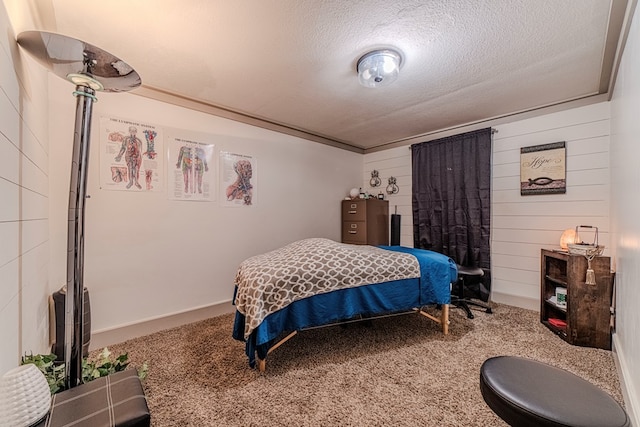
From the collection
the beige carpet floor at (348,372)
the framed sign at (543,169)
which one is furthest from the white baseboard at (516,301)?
the framed sign at (543,169)

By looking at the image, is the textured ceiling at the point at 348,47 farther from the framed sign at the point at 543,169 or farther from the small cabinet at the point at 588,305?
the small cabinet at the point at 588,305

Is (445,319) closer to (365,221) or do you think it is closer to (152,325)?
(365,221)

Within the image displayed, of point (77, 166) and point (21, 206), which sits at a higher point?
point (77, 166)

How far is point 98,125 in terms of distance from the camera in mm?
2256

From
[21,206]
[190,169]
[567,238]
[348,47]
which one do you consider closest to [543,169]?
[567,238]

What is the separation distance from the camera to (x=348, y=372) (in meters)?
1.84

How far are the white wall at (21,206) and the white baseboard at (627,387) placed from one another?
8.89 ft

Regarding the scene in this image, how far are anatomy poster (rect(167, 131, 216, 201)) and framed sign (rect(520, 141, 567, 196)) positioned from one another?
3.46 meters

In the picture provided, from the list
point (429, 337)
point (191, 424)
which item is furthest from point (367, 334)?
point (191, 424)

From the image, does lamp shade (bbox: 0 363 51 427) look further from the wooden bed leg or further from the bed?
the wooden bed leg

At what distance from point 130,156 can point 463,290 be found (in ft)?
12.3

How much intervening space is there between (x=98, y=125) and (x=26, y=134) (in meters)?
0.96

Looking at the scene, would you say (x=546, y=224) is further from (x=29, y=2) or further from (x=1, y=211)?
(x=29, y=2)

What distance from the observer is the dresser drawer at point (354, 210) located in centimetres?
399
